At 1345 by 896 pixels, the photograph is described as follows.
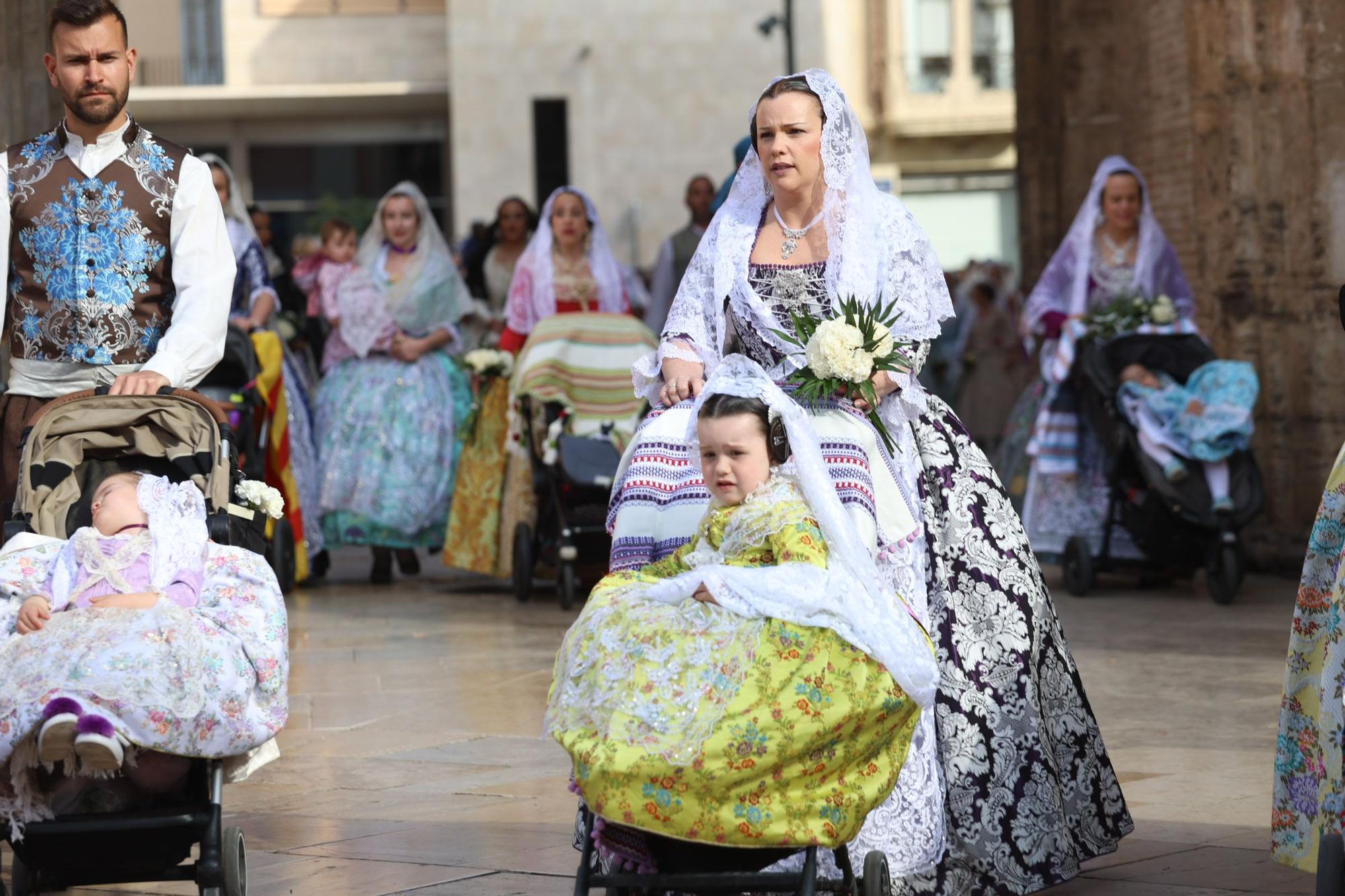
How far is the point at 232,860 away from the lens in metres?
4.34

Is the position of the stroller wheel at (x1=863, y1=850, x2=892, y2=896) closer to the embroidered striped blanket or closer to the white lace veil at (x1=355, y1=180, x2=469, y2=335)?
the embroidered striped blanket

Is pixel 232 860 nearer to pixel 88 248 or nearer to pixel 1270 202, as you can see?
pixel 88 248

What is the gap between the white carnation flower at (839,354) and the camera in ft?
15.1

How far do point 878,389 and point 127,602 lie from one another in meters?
1.78

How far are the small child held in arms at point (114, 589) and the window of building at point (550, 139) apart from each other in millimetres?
28095

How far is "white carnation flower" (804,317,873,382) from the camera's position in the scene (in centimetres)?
461

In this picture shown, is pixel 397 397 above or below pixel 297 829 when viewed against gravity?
above

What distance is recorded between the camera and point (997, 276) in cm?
1955

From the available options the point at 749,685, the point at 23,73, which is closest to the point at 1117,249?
the point at 23,73

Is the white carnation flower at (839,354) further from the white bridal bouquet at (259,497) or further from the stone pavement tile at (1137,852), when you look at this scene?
the stone pavement tile at (1137,852)


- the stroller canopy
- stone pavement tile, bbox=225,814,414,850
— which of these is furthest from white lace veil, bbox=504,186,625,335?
the stroller canopy

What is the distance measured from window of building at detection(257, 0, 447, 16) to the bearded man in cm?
3054

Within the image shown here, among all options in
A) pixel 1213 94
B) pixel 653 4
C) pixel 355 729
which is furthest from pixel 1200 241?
pixel 653 4

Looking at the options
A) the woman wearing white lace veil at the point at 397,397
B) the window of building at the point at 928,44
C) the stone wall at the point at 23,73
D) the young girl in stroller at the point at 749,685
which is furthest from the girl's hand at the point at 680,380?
the window of building at the point at 928,44
